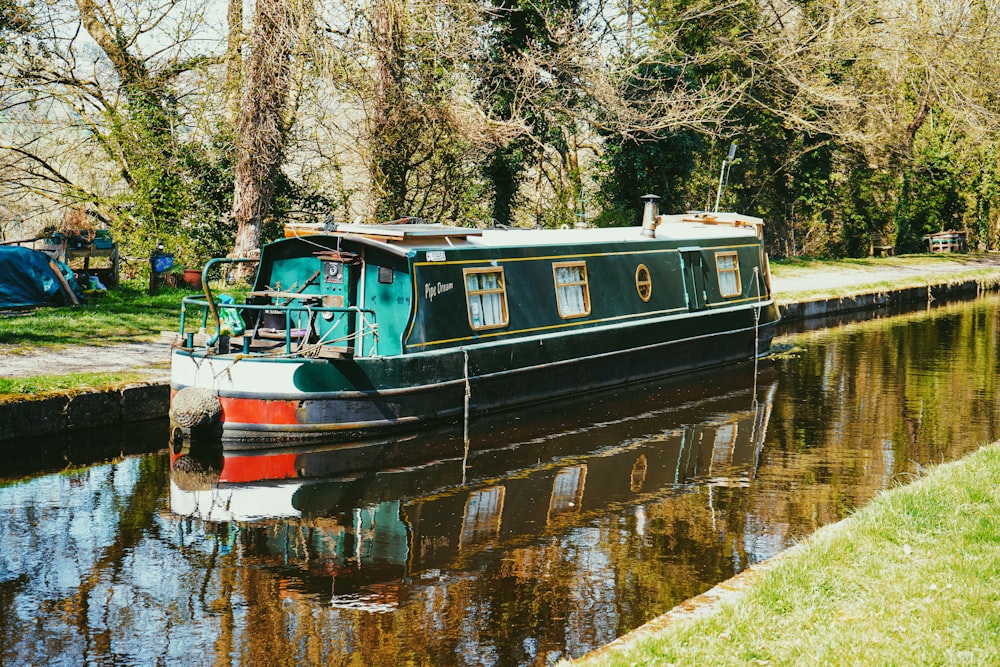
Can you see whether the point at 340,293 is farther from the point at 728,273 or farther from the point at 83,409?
the point at 728,273

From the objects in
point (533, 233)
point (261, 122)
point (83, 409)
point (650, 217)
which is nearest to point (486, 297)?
point (533, 233)

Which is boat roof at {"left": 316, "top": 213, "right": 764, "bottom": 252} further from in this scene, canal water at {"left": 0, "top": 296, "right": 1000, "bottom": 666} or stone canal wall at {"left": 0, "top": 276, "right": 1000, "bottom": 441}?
stone canal wall at {"left": 0, "top": 276, "right": 1000, "bottom": 441}

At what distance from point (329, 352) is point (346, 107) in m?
10.5

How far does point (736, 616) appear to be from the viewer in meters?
5.09

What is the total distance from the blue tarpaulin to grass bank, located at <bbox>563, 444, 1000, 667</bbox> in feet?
38.7

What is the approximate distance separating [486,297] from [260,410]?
2.93 m

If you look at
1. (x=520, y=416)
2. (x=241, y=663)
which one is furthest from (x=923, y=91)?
(x=241, y=663)

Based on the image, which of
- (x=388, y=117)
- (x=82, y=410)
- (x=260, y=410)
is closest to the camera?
(x=260, y=410)

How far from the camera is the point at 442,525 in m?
8.06

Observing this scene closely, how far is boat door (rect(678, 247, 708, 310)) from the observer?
14.3 metres

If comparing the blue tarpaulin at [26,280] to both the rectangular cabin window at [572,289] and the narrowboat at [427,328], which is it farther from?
the rectangular cabin window at [572,289]

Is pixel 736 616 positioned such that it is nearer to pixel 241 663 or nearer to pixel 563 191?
pixel 241 663

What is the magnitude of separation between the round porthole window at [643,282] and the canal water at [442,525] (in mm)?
1429

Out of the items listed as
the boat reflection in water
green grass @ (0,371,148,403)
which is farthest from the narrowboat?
green grass @ (0,371,148,403)
